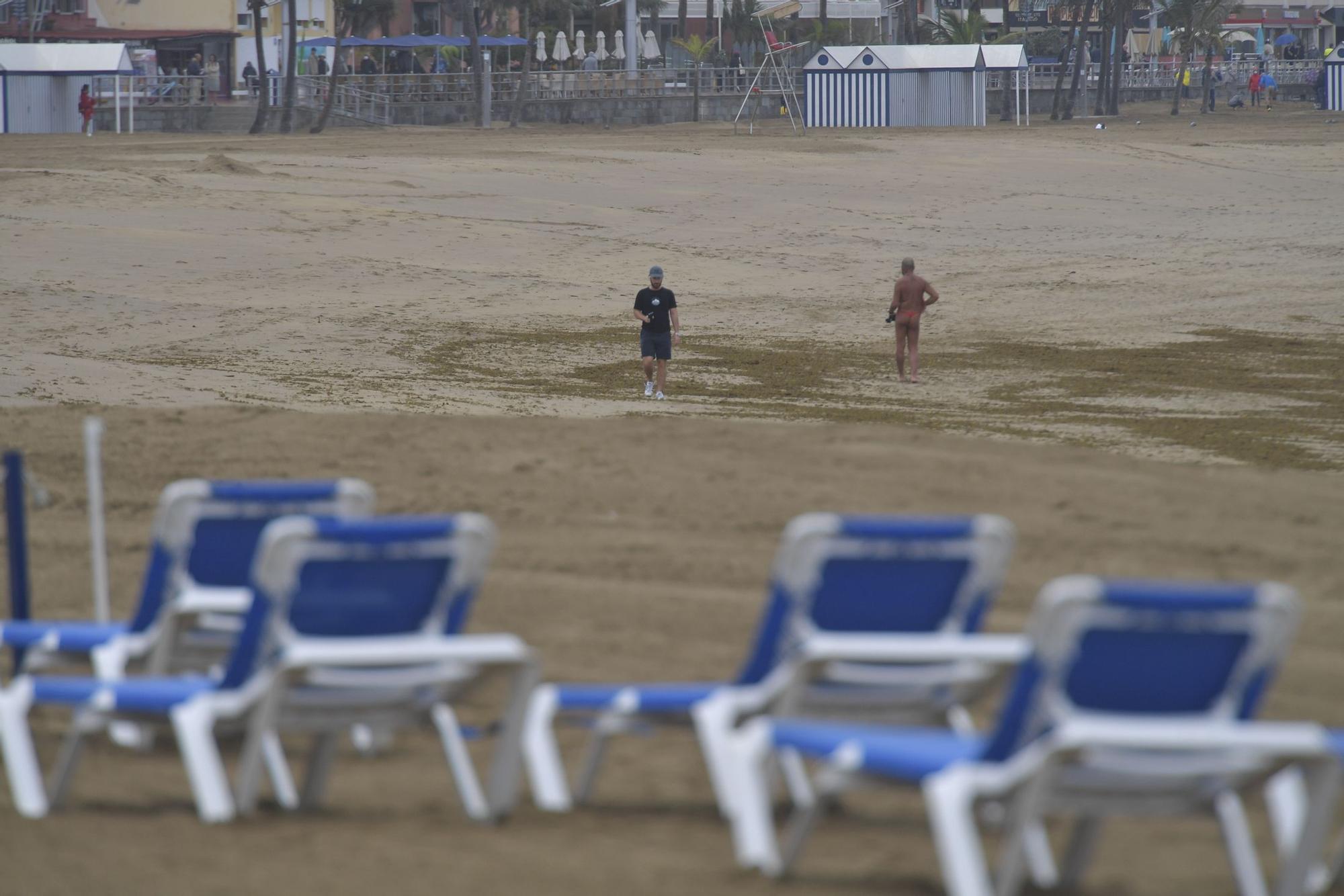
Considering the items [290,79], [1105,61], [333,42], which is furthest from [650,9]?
[290,79]

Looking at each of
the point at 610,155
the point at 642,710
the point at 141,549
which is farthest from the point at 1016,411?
the point at 610,155

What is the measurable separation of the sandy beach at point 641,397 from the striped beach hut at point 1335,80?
20.9 meters

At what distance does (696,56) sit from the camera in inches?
2808

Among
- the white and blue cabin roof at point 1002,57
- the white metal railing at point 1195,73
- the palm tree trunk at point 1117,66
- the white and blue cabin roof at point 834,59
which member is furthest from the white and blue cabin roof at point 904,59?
the white metal railing at point 1195,73

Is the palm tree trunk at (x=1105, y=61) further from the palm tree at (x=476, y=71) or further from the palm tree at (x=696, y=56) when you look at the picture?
the palm tree at (x=476, y=71)

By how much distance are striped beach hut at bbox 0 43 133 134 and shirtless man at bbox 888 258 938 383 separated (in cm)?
3643

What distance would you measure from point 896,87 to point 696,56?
15.3 metres

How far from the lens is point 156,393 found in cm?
1608

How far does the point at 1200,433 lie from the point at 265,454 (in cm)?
867

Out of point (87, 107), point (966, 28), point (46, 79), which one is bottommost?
point (87, 107)

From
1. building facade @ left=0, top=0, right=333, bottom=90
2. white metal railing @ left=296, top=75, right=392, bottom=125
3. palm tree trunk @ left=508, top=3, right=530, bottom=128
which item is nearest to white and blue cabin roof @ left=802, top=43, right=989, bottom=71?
palm tree trunk @ left=508, top=3, right=530, bottom=128

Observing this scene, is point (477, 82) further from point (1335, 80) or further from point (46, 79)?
point (1335, 80)

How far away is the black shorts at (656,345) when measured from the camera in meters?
17.8

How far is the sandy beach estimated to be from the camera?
16.4 ft
